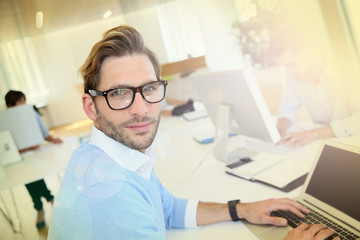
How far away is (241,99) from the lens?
113cm

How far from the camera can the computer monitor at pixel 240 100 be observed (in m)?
1.05

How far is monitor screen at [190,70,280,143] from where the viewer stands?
1054 millimetres

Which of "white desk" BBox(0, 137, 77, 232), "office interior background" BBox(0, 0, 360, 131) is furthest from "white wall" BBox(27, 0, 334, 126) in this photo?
"white desk" BBox(0, 137, 77, 232)

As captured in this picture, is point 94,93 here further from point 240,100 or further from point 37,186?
point 37,186

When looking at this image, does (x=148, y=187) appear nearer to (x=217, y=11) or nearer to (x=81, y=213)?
(x=81, y=213)

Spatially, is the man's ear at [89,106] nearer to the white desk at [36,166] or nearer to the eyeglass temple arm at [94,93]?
the eyeglass temple arm at [94,93]

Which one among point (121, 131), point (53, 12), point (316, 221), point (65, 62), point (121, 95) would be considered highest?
point (53, 12)

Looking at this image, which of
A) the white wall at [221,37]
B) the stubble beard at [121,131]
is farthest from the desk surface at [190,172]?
the white wall at [221,37]

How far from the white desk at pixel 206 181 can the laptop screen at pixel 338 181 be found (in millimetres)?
133

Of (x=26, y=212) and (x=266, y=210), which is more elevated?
(x=26, y=212)

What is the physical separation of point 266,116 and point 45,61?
973mm

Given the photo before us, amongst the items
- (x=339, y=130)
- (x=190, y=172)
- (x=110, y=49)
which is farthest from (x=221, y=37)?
(x=110, y=49)

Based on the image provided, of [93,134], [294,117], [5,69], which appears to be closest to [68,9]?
[5,69]

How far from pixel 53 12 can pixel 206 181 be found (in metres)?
1.09
